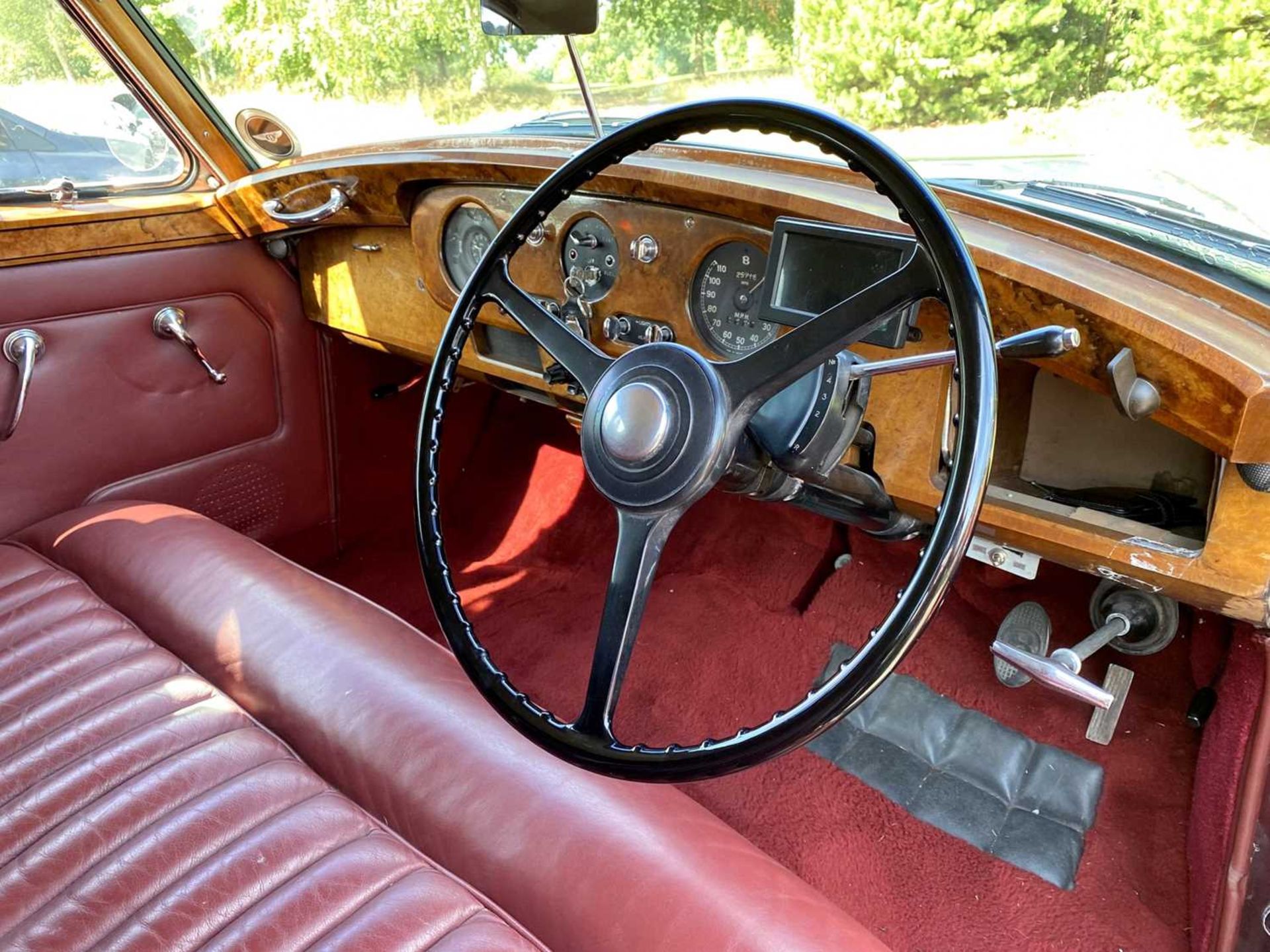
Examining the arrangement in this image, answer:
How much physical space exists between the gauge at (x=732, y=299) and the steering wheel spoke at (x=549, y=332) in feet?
1.31

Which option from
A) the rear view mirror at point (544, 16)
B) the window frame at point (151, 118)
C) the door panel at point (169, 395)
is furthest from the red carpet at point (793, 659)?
the rear view mirror at point (544, 16)

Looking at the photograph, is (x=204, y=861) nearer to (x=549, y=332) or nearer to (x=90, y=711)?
(x=90, y=711)

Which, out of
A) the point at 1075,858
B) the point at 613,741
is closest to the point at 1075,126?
the point at 613,741

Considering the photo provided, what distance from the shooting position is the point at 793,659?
7.10 ft

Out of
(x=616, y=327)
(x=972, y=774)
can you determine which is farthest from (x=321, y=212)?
(x=972, y=774)

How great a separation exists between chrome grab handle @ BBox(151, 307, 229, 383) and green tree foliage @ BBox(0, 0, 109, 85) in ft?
1.67

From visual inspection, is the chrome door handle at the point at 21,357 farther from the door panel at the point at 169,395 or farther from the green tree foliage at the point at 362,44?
the green tree foliage at the point at 362,44

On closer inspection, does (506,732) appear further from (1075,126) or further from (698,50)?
(698,50)

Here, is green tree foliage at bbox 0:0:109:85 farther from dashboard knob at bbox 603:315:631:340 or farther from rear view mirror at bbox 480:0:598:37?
dashboard knob at bbox 603:315:631:340

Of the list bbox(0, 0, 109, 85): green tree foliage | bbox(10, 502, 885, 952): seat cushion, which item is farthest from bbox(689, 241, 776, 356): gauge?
bbox(0, 0, 109, 85): green tree foliage

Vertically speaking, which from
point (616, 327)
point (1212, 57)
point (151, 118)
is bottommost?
point (616, 327)

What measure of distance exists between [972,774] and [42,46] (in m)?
2.39

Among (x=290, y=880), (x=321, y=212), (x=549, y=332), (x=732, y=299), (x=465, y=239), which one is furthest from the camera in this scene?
(x=321, y=212)

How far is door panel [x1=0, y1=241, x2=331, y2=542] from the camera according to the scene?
6.23ft
